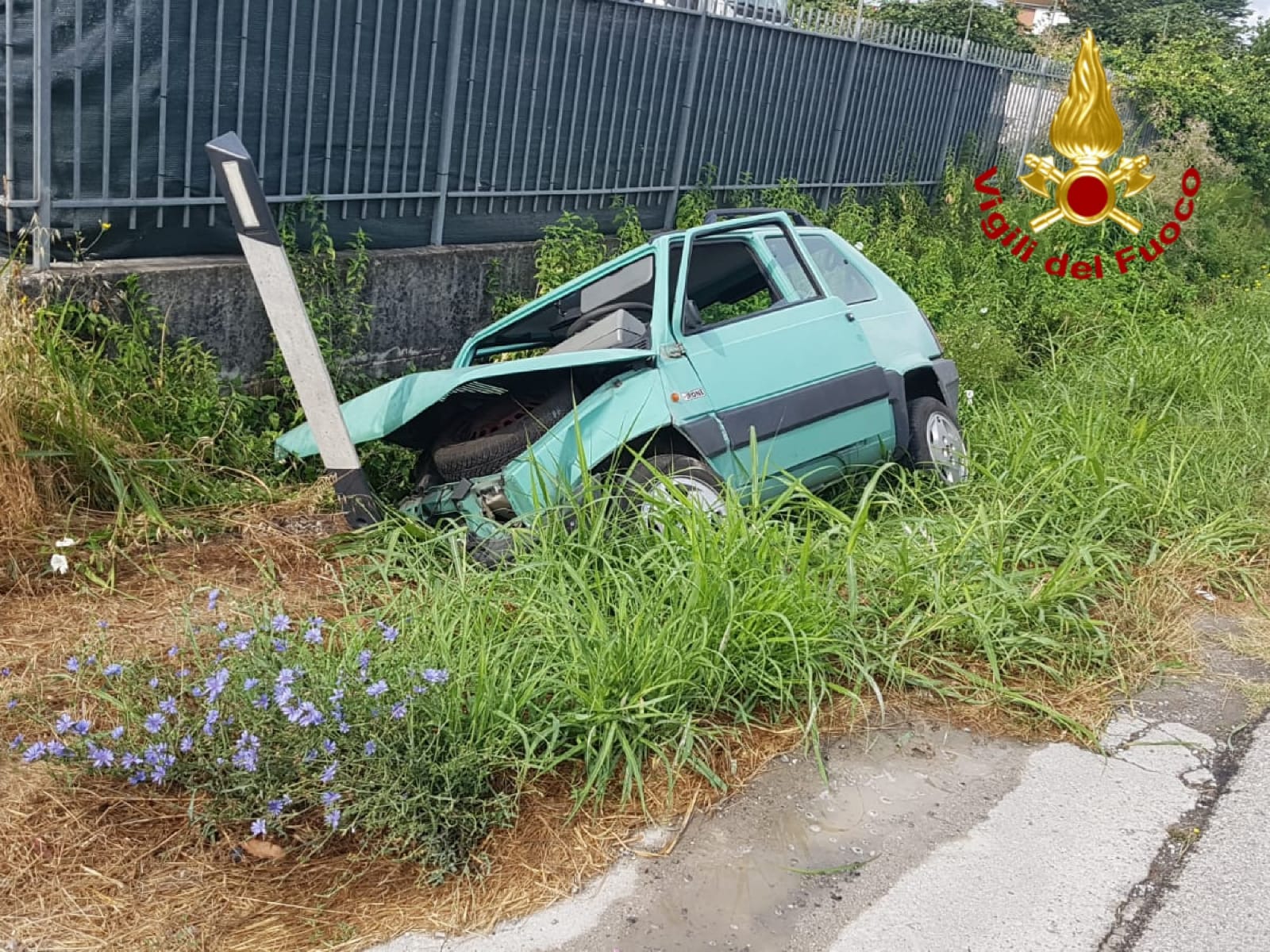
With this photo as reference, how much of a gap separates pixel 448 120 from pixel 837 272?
8.21 ft

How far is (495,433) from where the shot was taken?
5.44 metres

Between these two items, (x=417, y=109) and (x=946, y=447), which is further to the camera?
(x=417, y=109)

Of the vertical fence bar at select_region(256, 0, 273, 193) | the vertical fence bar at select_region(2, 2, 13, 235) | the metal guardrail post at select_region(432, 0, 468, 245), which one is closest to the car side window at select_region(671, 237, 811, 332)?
the metal guardrail post at select_region(432, 0, 468, 245)

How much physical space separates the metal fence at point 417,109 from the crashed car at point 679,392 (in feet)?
4.43

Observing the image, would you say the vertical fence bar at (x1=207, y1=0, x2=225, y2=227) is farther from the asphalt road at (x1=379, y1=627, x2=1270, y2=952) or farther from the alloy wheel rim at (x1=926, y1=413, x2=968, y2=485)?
the asphalt road at (x1=379, y1=627, x2=1270, y2=952)

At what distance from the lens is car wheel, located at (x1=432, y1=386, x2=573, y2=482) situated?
5277 millimetres

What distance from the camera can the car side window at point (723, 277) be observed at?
595 centimetres

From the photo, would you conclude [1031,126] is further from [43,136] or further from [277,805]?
[277,805]

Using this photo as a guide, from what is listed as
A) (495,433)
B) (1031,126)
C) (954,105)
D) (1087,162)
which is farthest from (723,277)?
(1031,126)

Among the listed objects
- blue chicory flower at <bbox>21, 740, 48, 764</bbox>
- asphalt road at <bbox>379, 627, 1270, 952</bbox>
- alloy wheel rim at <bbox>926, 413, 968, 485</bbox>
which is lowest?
asphalt road at <bbox>379, 627, 1270, 952</bbox>

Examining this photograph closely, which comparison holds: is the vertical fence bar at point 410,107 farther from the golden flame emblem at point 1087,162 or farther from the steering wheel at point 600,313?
the golden flame emblem at point 1087,162

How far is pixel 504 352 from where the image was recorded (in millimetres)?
6473

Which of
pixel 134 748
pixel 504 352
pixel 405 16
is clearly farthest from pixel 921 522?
pixel 405 16

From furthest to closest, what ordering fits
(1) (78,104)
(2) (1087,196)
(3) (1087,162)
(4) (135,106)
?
(3) (1087,162), (2) (1087,196), (4) (135,106), (1) (78,104)
